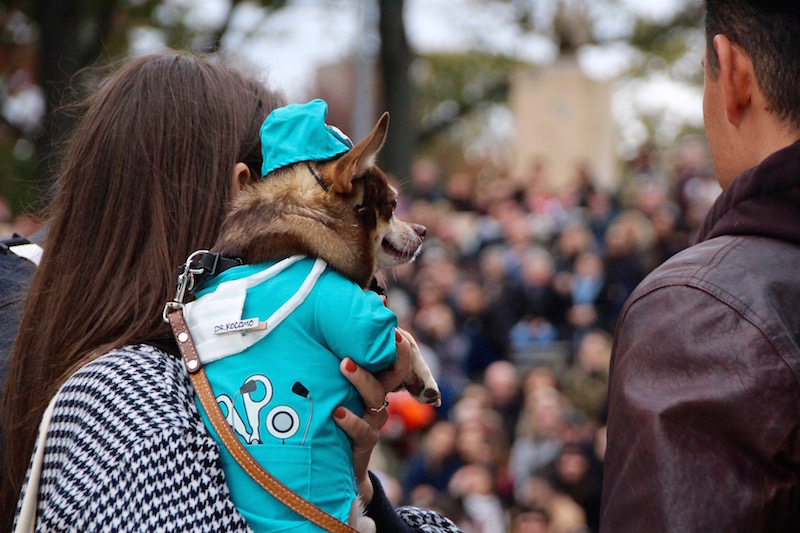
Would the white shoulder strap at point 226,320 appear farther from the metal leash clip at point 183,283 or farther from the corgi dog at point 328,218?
the corgi dog at point 328,218

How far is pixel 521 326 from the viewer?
472 inches

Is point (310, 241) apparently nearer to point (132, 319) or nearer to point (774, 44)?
point (132, 319)

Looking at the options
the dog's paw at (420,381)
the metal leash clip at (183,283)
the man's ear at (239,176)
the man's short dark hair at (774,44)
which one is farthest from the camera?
the dog's paw at (420,381)

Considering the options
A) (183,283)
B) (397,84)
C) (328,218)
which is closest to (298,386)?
(183,283)

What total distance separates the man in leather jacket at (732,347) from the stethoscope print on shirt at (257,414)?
27.5 inches

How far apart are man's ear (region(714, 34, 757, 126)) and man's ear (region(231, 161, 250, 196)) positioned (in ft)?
3.82

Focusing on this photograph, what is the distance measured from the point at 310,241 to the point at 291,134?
267 mm

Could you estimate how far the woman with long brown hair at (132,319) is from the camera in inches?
79.3

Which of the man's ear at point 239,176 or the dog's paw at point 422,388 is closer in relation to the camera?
the man's ear at point 239,176

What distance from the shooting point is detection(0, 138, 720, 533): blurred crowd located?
8500mm

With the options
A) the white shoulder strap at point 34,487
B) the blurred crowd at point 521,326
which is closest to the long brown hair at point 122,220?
the white shoulder strap at point 34,487

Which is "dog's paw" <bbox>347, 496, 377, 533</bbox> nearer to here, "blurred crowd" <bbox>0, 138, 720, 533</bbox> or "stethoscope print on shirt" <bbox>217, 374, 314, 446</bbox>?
"stethoscope print on shirt" <bbox>217, 374, 314, 446</bbox>

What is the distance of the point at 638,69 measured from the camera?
28.7 meters

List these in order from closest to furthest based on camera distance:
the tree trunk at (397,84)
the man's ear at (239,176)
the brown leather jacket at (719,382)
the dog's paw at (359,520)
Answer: the brown leather jacket at (719,382) → the dog's paw at (359,520) → the man's ear at (239,176) → the tree trunk at (397,84)
